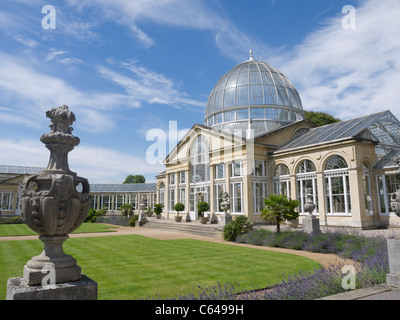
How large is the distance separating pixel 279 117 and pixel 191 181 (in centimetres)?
1000

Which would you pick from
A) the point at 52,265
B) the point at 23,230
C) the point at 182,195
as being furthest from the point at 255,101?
the point at 52,265

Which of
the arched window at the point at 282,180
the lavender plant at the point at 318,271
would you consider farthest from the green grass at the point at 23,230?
the arched window at the point at 282,180

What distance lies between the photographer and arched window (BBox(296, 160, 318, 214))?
739 inches

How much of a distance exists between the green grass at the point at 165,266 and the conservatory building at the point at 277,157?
257 inches

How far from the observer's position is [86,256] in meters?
10.6

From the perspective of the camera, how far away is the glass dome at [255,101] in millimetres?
25594

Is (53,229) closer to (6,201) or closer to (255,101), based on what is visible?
(255,101)

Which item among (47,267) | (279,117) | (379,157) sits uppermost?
(279,117)

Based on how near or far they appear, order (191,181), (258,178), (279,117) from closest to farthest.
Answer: (258,178) → (279,117) → (191,181)

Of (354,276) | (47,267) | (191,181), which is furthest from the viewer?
(191,181)
